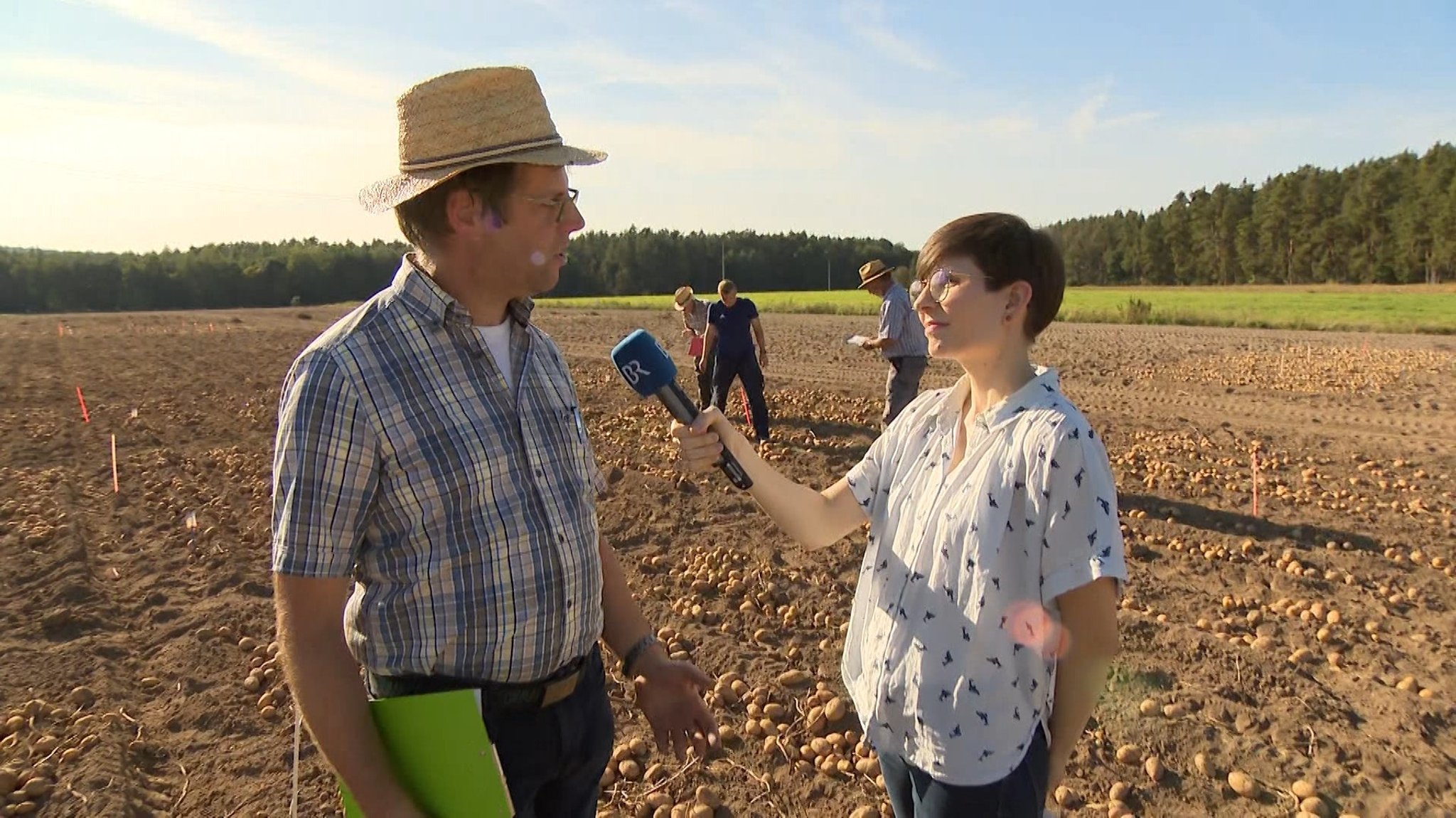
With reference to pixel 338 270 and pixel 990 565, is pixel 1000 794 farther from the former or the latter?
pixel 338 270

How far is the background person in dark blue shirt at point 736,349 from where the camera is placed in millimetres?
10047

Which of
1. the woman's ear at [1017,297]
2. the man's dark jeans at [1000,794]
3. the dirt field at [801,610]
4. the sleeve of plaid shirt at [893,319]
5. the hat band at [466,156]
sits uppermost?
the hat band at [466,156]

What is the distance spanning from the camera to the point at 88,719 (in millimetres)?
4176

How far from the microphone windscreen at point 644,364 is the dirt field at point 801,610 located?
210 cm

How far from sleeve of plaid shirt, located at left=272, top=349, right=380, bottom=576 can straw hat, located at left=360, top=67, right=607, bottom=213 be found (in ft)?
1.48

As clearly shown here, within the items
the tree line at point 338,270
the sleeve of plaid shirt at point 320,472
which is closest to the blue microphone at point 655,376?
the sleeve of plaid shirt at point 320,472

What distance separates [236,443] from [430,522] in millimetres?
10832

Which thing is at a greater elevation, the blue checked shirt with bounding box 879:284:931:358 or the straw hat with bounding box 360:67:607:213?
the straw hat with bounding box 360:67:607:213

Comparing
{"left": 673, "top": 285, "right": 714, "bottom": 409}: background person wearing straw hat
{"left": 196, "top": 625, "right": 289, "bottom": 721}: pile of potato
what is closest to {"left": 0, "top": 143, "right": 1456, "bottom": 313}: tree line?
{"left": 673, "top": 285, "right": 714, "bottom": 409}: background person wearing straw hat

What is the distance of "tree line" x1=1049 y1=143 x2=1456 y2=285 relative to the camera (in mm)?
57469

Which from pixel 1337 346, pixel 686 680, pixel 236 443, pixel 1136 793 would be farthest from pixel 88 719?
pixel 1337 346

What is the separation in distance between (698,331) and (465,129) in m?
9.53

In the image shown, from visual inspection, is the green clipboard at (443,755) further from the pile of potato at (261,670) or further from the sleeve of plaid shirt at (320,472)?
the pile of potato at (261,670)

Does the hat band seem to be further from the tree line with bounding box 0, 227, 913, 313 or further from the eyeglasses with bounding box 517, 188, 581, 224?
the tree line with bounding box 0, 227, 913, 313
